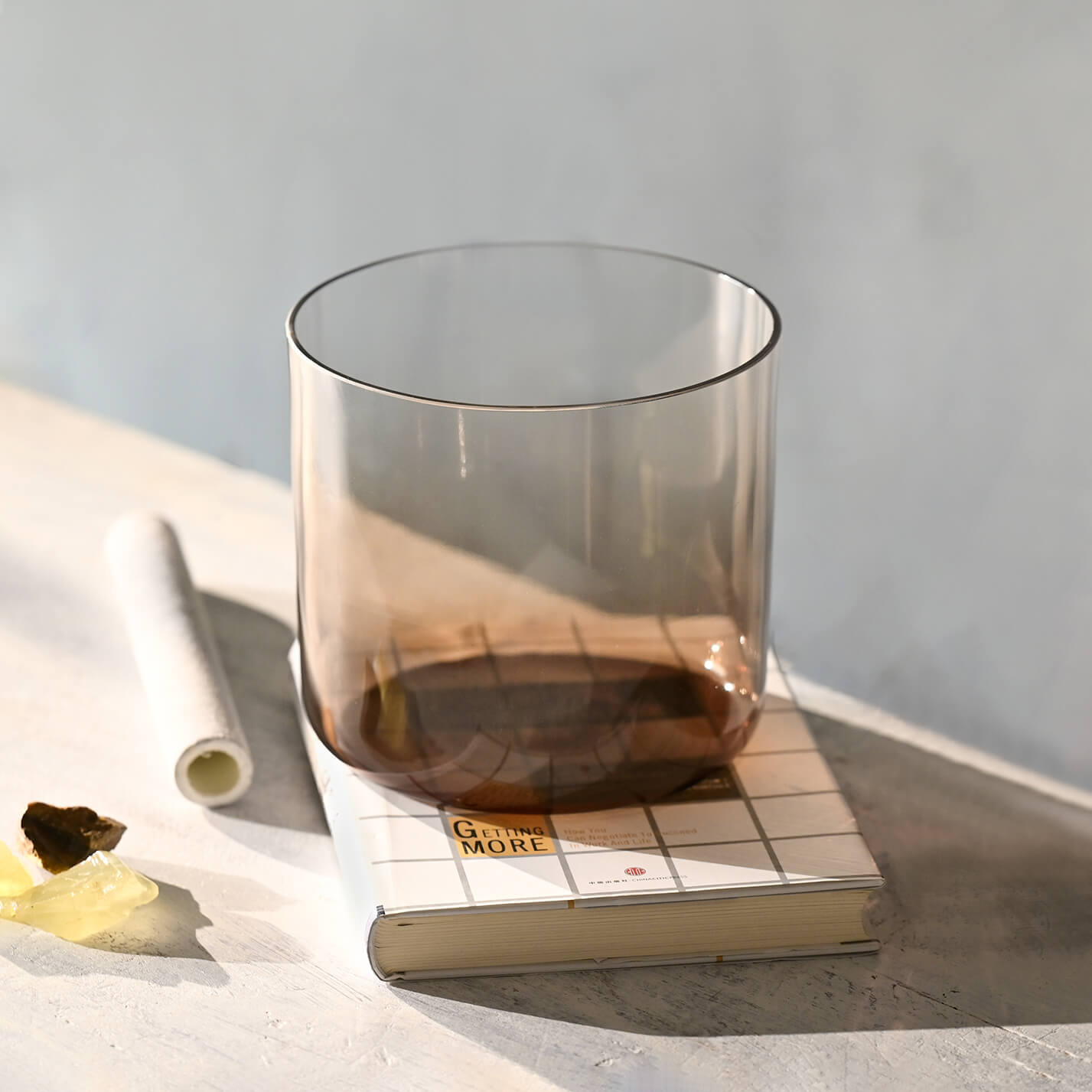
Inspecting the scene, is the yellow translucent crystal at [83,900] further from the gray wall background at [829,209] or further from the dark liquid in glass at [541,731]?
the gray wall background at [829,209]

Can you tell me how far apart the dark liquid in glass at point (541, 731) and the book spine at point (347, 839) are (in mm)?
23

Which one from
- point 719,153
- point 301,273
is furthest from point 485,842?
point 301,273

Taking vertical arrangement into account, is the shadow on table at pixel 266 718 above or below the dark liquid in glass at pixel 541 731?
below

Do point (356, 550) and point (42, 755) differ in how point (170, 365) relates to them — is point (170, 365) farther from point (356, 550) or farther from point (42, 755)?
point (356, 550)

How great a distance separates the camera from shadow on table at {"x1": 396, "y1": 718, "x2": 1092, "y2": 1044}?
0.54 m

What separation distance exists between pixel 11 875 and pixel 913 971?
1.25 feet

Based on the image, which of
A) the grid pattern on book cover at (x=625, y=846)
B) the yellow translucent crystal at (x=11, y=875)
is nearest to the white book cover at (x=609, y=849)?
the grid pattern on book cover at (x=625, y=846)

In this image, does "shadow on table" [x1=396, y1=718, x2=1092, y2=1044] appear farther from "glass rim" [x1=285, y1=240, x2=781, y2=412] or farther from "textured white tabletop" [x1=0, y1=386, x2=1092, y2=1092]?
"glass rim" [x1=285, y1=240, x2=781, y2=412]

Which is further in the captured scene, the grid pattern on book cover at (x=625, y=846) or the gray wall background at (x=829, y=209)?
the gray wall background at (x=829, y=209)

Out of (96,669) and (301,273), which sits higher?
(301,273)

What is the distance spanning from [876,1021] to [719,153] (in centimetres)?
45

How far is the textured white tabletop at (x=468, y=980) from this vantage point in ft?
1.70

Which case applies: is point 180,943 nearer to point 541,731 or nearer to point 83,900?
point 83,900

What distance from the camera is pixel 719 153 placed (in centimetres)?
75
